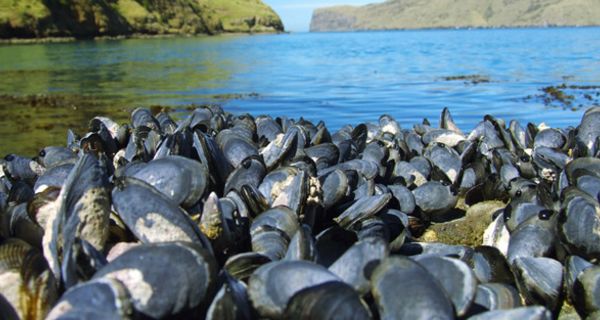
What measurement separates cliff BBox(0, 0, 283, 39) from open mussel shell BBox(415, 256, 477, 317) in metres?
72.2

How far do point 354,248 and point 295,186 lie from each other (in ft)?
2.90

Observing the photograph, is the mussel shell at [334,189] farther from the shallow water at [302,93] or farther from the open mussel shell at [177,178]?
the shallow water at [302,93]

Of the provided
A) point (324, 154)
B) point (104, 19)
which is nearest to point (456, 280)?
point (324, 154)

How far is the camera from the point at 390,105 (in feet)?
47.0

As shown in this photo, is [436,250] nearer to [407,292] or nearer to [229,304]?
[407,292]

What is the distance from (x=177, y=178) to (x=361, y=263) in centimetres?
120

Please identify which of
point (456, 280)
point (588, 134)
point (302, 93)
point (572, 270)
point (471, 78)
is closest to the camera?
point (456, 280)

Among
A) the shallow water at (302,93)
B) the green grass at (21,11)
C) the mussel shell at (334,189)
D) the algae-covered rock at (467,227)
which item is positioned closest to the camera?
the mussel shell at (334,189)

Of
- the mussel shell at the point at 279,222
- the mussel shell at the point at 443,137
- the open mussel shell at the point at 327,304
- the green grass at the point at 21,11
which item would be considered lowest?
the green grass at the point at 21,11

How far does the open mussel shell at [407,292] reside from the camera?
2100 millimetres

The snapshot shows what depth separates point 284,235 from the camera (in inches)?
116

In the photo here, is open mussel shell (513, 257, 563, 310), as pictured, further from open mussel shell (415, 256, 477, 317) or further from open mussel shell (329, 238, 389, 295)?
open mussel shell (329, 238, 389, 295)

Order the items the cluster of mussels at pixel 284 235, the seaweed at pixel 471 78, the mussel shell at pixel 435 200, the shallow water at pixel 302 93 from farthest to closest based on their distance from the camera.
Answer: the seaweed at pixel 471 78 < the shallow water at pixel 302 93 < the mussel shell at pixel 435 200 < the cluster of mussels at pixel 284 235

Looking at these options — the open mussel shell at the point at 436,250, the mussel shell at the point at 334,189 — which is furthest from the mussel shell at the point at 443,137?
the open mussel shell at the point at 436,250
